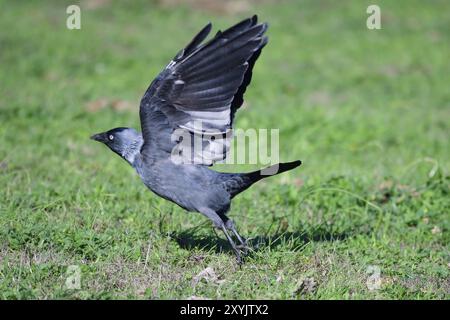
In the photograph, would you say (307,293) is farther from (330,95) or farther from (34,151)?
(330,95)

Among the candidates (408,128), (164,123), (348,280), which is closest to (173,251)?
(164,123)

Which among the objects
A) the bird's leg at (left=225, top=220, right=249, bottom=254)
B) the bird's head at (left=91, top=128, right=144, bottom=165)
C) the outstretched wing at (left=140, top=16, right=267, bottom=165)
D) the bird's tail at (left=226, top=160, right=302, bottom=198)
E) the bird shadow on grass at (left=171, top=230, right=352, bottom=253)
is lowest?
the bird shadow on grass at (left=171, top=230, right=352, bottom=253)

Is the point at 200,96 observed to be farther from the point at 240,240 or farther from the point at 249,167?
the point at 249,167

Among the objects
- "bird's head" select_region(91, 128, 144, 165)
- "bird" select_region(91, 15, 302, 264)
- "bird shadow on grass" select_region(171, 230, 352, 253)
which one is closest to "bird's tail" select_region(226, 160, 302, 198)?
"bird" select_region(91, 15, 302, 264)

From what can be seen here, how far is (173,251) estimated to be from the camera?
4766mm

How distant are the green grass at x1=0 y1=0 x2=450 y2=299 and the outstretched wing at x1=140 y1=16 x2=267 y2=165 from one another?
28.0 inches

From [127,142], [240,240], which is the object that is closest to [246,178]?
[240,240]

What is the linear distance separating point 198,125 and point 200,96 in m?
0.20

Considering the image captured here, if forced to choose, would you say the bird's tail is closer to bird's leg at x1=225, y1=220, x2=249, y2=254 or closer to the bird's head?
bird's leg at x1=225, y1=220, x2=249, y2=254

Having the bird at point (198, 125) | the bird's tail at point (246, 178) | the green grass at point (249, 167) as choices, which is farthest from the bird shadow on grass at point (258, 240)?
the bird's tail at point (246, 178)

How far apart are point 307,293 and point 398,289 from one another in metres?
0.60

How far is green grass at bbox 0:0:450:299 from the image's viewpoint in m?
4.45

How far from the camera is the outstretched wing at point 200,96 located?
4.40 m
